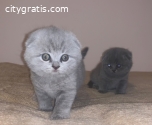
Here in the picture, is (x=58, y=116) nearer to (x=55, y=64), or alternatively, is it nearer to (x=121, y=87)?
(x=55, y=64)

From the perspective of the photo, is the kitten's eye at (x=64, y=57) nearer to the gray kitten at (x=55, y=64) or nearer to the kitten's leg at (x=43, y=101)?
the gray kitten at (x=55, y=64)

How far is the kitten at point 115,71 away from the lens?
160 cm

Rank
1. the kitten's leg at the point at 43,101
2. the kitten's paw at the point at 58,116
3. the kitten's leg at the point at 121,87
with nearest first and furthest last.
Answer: the kitten's paw at the point at 58,116 → the kitten's leg at the point at 43,101 → the kitten's leg at the point at 121,87

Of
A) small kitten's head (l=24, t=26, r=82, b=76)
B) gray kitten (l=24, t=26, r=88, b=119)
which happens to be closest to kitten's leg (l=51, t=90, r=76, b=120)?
gray kitten (l=24, t=26, r=88, b=119)

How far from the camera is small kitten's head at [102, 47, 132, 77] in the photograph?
5.26 ft

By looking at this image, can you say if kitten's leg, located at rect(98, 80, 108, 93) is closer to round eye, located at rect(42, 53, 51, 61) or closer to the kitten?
the kitten

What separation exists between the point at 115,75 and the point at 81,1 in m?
1.06

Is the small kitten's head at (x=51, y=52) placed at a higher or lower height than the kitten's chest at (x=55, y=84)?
higher

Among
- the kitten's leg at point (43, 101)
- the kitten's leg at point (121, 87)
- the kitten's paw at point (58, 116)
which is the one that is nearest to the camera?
the kitten's paw at point (58, 116)

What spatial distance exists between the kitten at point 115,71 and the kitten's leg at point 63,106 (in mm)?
564

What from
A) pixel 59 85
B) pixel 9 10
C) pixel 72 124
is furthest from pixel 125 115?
pixel 9 10

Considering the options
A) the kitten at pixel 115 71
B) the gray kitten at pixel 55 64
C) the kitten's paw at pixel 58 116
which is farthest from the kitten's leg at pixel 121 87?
the kitten's paw at pixel 58 116

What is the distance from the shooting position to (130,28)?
2.46m

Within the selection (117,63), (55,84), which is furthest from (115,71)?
(55,84)
